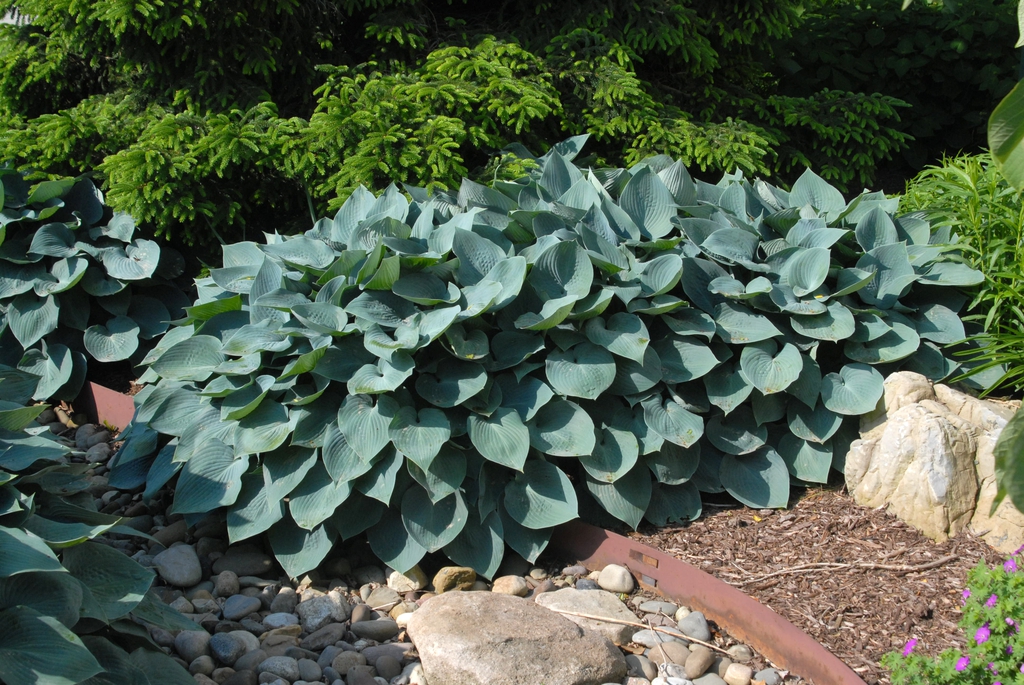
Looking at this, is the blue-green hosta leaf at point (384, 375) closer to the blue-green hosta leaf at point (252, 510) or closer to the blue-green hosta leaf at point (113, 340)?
the blue-green hosta leaf at point (252, 510)

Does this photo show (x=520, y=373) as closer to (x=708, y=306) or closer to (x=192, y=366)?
(x=708, y=306)

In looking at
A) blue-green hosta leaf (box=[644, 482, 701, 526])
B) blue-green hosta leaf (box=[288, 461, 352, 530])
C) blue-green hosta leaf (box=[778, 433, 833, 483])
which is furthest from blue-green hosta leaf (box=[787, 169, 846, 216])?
blue-green hosta leaf (box=[288, 461, 352, 530])

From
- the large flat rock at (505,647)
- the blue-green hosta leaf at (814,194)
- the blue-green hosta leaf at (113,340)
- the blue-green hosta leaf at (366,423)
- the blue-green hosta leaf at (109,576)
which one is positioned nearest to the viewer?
the blue-green hosta leaf at (109,576)

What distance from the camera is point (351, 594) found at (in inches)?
116

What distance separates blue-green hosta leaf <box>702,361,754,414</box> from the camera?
311cm

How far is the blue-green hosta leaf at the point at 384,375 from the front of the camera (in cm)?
276

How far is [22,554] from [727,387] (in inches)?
90.1

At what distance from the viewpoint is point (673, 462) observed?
311 centimetres

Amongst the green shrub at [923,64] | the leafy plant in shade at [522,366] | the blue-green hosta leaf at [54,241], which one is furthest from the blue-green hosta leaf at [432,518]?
the green shrub at [923,64]

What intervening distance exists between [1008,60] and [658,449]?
15.9 ft

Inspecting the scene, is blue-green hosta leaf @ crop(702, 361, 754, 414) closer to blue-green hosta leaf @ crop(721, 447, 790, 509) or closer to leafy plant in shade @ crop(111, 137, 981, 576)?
leafy plant in shade @ crop(111, 137, 981, 576)

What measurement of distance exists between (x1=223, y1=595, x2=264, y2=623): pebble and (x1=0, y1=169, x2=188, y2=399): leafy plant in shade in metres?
1.76

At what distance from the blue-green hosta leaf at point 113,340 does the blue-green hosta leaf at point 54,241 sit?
37 cm

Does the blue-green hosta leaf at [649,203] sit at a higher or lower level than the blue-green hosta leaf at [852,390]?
higher
